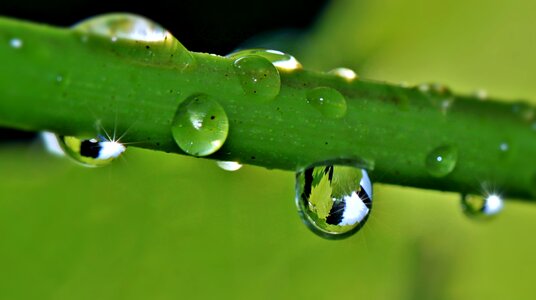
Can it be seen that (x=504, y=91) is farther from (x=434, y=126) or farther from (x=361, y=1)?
(x=434, y=126)

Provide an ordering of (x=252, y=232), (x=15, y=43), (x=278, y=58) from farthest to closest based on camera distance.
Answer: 1. (x=252, y=232)
2. (x=278, y=58)
3. (x=15, y=43)

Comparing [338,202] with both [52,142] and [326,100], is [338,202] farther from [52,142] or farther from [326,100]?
[52,142]

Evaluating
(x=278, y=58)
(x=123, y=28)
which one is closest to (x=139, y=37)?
(x=123, y=28)

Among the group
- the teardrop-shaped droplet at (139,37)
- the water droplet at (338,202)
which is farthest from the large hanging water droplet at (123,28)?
the water droplet at (338,202)

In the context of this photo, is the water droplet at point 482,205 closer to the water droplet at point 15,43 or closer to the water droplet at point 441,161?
the water droplet at point 441,161

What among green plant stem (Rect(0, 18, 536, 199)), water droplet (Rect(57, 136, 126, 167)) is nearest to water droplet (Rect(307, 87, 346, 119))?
green plant stem (Rect(0, 18, 536, 199))

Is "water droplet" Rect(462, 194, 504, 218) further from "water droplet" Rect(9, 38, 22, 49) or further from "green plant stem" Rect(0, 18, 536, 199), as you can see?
"water droplet" Rect(9, 38, 22, 49)

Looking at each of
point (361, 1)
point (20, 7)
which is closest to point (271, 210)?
point (361, 1)
